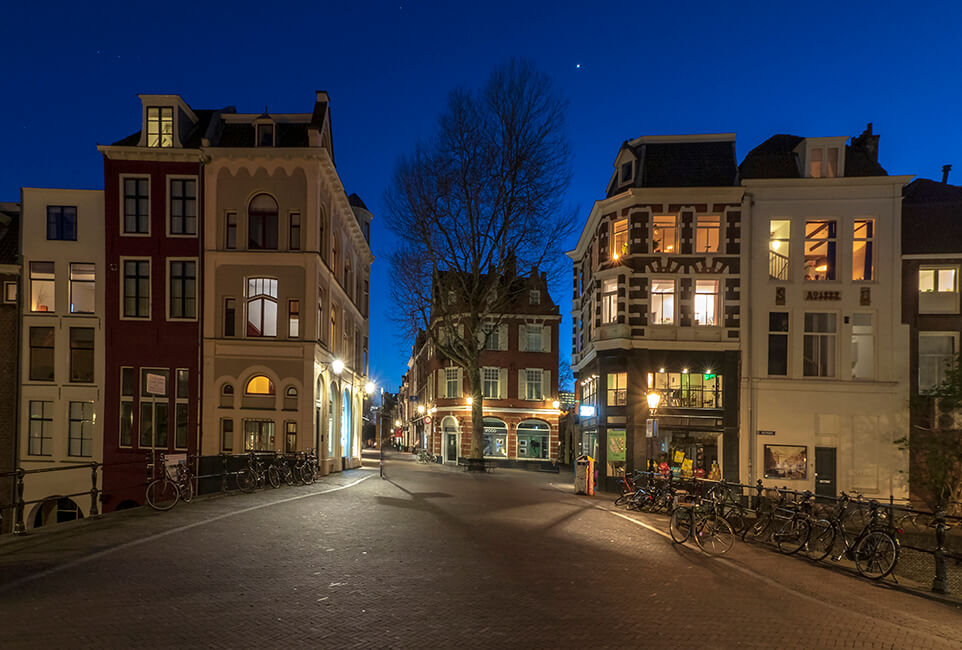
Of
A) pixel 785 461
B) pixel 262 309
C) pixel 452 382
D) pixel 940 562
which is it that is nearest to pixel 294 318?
pixel 262 309

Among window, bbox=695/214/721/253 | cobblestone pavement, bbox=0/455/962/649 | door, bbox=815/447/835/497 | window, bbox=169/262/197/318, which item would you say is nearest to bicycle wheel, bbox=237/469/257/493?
cobblestone pavement, bbox=0/455/962/649

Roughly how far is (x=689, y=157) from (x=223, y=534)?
28.3 m

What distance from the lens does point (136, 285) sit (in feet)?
98.7

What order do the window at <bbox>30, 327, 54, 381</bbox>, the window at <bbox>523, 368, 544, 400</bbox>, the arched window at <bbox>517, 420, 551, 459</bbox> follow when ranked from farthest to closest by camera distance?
1. the window at <bbox>523, 368, 544, 400</bbox>
2. the arched window at <bbox>517, 420, 551, 459</bbox>
3. the window at <bbox>30, 327, 54, 381</bbox>

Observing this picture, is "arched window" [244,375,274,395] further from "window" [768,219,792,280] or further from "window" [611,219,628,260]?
"window" [768,219,792,280]

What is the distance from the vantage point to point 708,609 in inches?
352

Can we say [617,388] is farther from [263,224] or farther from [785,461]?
[263,224]

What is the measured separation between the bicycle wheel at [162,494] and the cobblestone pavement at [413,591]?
891 millimetres

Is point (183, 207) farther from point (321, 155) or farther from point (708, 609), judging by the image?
point (708, 609)

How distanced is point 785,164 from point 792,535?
24018 mm

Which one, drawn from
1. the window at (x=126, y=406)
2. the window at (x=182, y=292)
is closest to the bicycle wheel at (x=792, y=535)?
the window at (x=182, y=292)

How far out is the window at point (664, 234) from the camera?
33250 millimetres

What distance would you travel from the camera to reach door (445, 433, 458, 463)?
184ft

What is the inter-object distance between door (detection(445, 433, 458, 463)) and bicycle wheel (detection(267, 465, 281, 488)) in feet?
108
